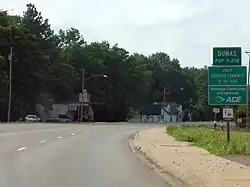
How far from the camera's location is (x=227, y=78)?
2961cm

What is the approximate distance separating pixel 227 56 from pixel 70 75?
9047 centimetres

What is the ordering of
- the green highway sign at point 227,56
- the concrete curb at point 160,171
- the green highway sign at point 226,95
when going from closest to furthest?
1. the concrete curb at point 160,171
2. the green highway sign at point 227,56
3. the green highway sign at point 226,95

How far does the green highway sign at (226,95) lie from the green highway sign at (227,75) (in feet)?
0.77

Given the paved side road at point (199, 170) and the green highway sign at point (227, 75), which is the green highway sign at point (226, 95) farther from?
the paved side road at point (199, 170)

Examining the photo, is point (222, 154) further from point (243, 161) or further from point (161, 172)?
point (161, 172)

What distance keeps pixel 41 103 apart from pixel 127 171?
97332 millimetres

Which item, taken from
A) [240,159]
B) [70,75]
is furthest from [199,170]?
[70,75]

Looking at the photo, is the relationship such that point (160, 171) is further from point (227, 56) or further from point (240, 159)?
point (227, 56)

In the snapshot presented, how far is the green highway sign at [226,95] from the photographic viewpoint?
29.6 m

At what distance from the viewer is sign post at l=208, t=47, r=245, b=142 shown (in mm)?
29438

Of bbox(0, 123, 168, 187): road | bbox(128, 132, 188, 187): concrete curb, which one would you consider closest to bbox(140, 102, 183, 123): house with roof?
bbox(128, 132, 188, 187): concrete curb

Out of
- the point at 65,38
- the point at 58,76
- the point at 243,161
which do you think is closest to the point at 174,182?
the point at 243,161

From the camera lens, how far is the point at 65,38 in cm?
14250

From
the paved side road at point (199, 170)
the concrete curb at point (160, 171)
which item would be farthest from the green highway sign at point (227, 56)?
the paved side road at point (199, 170)
